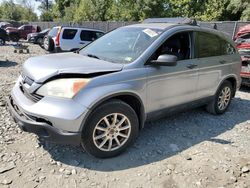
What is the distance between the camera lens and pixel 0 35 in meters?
18.7

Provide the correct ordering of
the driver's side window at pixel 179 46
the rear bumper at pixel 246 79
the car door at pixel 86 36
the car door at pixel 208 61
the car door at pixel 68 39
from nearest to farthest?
the driver's side window at pixel 179 46, the car door at pixel 208 61, the rear bumper at pixel 246 79, the car door at pixel 68 39, the car door at pixel 86 36

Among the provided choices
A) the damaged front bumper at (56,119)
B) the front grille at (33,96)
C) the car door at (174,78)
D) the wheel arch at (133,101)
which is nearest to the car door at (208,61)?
the car door at (174,78)

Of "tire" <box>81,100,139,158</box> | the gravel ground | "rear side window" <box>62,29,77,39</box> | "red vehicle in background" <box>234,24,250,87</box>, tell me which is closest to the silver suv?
"tire" <box>81,100,139,158</box>

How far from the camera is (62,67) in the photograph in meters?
3.62

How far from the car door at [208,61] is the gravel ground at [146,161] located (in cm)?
74

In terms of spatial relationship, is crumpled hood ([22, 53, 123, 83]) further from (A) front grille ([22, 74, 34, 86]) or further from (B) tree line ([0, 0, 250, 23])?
(B) tree line ([0, 0, 250, 23])

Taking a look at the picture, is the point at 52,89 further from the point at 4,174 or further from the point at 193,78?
the point at 193,78

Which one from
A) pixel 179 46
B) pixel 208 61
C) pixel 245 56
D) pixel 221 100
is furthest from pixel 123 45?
pixel 245 56

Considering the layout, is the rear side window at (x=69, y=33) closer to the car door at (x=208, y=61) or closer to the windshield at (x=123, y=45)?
the windshield at (x=123, y=45)

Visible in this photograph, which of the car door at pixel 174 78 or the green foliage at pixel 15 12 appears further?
the green foliage at pixel 15 12

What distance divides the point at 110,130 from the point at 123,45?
1.37 meters

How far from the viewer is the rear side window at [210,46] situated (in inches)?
197

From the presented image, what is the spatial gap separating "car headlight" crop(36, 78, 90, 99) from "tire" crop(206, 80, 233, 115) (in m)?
3.06

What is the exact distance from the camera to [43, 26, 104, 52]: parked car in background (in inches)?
563
